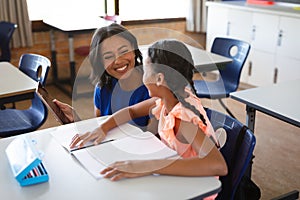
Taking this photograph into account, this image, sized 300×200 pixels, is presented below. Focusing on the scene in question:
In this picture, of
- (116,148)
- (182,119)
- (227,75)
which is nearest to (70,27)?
(227,75)

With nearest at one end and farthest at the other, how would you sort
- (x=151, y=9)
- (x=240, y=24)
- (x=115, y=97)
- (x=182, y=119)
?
(x=182, y=119)
(x=115, y=97)
(x=240, y=24)
(x=151, y=9)

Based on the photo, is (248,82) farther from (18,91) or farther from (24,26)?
(18,91)

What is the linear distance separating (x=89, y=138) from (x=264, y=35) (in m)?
3.13

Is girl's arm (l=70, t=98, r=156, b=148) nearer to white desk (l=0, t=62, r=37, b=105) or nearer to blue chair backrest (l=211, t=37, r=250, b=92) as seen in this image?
white desk (l=0, t=62, r=37, b=105)

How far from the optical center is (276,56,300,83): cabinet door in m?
3.96

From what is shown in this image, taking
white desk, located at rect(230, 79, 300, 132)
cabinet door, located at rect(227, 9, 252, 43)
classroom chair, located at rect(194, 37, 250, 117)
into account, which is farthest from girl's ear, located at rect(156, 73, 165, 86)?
cabinet door, located at rect(227, 9, 252, 43)

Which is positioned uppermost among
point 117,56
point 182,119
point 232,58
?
point 117,56

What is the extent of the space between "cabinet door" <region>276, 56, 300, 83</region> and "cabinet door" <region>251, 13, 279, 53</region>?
15 cm

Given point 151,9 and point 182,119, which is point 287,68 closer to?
point 151,9

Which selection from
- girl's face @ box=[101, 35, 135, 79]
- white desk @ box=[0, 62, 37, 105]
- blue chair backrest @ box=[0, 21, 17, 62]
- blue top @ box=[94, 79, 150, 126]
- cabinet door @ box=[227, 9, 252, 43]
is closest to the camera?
girl's face @ box=[101, 35, 135, 79]

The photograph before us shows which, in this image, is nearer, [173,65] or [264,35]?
[173,65]

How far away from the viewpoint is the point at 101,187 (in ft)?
4.08

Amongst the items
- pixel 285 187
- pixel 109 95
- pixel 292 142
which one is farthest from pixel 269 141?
pixel 109 95

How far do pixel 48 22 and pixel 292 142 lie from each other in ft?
8.57
